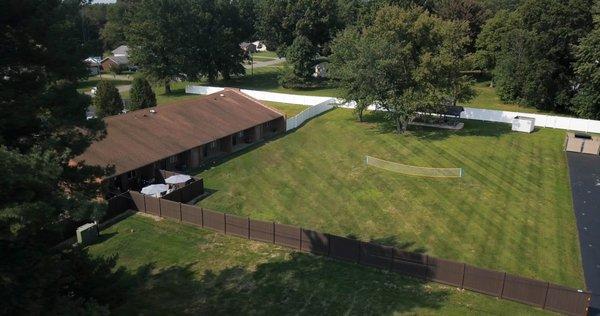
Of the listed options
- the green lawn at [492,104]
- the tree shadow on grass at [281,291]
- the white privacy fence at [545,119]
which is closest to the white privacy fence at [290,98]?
the white privacy fence at [545,119]

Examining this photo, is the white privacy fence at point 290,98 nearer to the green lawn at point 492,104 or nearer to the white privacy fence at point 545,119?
the white privacy fence at point 545,119

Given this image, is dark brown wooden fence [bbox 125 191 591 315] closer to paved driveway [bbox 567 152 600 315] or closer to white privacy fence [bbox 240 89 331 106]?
paved driveway [bbox 567 152 600 315]

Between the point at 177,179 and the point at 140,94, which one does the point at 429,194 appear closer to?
the point at 177,179

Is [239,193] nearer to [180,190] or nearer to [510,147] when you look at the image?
[180,190]

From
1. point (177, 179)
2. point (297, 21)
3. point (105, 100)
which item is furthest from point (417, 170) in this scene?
point (297, 21)

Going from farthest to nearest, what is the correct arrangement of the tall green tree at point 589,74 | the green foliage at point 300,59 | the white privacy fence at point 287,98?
the green foliage at point 300,59 < the white privacy fence at point 287,98 < the tall green tree at point 589,74

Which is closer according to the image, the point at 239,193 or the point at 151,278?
the point at 151,278

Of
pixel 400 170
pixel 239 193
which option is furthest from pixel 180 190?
pixel 400 170
